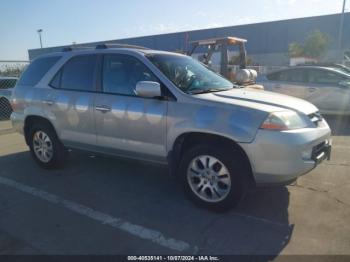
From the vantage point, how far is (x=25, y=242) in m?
3.37

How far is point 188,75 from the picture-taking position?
4.50 meters

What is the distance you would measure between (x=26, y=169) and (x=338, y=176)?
4.78 metres

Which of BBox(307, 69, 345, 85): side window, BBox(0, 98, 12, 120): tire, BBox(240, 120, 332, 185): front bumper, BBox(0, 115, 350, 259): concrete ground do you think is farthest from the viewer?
BBox(0, 98, 12, 120): tire

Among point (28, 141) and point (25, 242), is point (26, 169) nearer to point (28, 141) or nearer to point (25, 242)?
point (28, 141)

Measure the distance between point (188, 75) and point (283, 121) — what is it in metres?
1.46

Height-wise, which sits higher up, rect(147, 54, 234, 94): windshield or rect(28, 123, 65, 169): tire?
rect(147, 54, 234, 94): windshield

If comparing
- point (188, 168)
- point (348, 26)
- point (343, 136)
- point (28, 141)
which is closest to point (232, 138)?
point (188, 168)

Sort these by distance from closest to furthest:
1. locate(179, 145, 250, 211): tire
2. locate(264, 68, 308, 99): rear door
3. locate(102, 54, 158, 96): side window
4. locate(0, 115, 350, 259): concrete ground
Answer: locate(0, 115, 350, 259): concrete ground < locate(179, 145, 250, 211): tire < locate(102, 54, 158, 96): side window < locate(264, 68, 308, 99): rear door

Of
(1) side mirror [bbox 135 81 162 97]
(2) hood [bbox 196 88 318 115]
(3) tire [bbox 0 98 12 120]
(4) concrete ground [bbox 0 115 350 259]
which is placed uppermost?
(1) side mirror [bbox 135 81 162 97]

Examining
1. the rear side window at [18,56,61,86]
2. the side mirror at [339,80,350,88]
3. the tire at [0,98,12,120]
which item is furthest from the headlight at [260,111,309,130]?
the tire at [0,98,12,120]

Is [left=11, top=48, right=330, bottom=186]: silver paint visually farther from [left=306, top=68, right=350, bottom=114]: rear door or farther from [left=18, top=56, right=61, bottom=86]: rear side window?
[left=306, top=68, right=350, bottom=114]: rear door

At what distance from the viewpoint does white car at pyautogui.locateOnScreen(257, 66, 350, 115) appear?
8.77 meters

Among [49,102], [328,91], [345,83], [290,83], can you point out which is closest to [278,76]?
[290,83]

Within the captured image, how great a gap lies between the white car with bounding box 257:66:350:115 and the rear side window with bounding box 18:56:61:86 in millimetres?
6314
